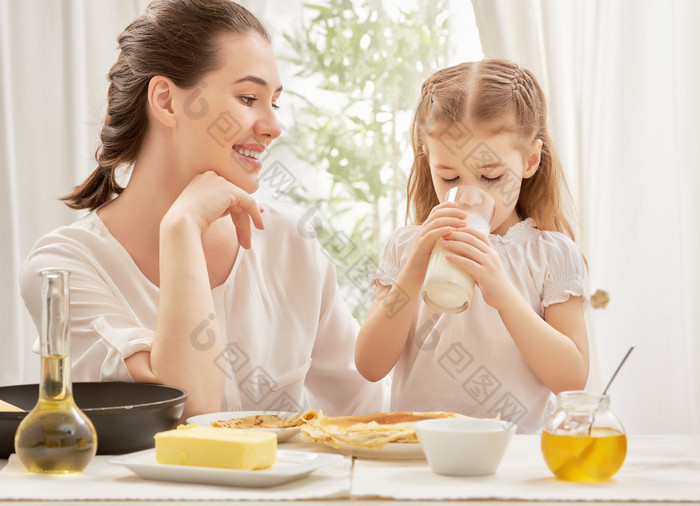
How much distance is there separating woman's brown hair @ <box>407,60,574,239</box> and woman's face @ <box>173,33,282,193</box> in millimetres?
350

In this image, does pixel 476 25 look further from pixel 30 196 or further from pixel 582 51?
pixel 30 196

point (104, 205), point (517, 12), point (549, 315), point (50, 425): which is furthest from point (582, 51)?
point (50, 425)

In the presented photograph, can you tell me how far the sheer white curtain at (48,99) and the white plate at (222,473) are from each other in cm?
204

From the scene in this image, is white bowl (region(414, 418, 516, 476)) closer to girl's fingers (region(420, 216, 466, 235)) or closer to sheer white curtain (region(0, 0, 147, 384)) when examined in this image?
girl's fingers (region(420, 216, 466, 235))

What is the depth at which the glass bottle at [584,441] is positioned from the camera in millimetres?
922

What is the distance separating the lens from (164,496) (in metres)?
0.88

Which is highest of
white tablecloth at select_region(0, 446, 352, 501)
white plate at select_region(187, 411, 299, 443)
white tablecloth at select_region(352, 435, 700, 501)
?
white plate at select_region(187, 411, 299, 443)

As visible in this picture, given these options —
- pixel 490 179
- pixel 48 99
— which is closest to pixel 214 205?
pixel 490 179

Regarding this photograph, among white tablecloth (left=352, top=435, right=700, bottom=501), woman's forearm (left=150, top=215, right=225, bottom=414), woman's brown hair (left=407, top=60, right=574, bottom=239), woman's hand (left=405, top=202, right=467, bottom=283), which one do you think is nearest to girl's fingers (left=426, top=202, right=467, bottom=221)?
woman's hand (left=405, top=202, right=467, bottom=283)

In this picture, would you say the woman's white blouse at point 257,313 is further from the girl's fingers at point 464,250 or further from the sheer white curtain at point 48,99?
the sheer white curtain at point 48,99

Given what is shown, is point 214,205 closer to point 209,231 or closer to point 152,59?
point 209,231

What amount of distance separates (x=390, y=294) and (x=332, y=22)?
1475 millimetres

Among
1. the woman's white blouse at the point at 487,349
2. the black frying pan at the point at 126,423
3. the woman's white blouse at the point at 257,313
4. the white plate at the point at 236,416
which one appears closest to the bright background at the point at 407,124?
the woman's white blouse at the point at 257,313

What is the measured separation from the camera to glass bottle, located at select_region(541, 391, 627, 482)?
3.02ft
